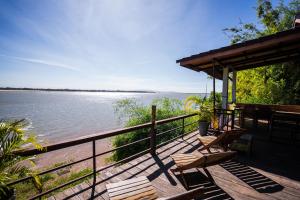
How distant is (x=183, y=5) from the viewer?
750 centimetres

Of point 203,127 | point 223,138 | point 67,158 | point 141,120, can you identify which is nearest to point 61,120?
point 67,158

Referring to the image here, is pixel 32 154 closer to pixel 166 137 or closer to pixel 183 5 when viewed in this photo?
pixel 183 5

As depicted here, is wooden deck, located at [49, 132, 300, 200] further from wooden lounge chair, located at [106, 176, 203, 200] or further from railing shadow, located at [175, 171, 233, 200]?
wooden lounge chair, located at [106, 176, 203, 200]

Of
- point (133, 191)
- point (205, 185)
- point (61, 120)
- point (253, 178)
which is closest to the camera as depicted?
point (133, 191)

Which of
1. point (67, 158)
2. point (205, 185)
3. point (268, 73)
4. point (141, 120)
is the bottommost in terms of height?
point (67, 158)

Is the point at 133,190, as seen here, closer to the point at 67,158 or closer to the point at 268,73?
the point at 67,158

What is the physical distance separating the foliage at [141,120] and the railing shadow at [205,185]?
20.5ft

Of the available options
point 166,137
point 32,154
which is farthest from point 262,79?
point 32,154

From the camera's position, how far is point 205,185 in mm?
3457

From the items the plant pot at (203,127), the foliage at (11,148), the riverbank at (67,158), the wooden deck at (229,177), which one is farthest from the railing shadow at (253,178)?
the riverbank at (67,158)

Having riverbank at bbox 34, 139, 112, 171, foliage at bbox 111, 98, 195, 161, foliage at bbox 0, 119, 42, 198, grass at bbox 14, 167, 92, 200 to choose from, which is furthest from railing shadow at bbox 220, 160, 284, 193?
riverbank at bbox 34, 139, 112, 171

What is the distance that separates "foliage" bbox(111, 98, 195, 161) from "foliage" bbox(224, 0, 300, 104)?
18.8 ft

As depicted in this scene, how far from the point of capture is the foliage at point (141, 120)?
32.6 ft

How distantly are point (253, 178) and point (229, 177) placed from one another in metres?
0.50
